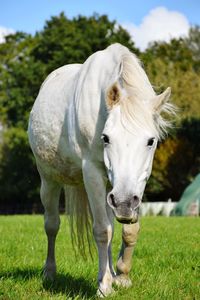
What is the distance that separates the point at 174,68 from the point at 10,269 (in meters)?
36.6

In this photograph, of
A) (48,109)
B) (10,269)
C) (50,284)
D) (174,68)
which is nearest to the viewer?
(50,284)

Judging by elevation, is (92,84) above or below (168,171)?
above

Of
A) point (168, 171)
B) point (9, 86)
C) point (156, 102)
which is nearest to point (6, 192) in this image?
point (9, 86)

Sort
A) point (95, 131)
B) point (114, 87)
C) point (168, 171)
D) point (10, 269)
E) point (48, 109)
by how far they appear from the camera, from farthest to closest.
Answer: point (168, 171) < point (10, 269) < point (48, 109) < point (95, 131) < point (114, 87)

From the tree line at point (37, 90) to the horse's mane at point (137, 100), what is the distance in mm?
28049

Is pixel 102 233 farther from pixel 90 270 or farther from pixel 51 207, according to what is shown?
pixel 51 207

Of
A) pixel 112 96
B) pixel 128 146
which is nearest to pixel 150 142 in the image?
pixel 128 146

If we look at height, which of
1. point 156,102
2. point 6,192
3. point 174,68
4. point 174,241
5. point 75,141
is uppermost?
point 174,68

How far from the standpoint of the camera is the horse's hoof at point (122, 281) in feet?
16.6

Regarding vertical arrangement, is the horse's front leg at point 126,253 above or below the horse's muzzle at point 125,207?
below

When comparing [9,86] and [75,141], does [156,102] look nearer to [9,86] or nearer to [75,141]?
[75,141]

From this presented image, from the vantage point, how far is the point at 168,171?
1366 inches

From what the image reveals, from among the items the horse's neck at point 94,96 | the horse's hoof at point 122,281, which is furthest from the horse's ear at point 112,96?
the horse's hoof at point 122,281

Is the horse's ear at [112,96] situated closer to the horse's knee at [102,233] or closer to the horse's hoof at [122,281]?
the horse's knee at [102,233]
